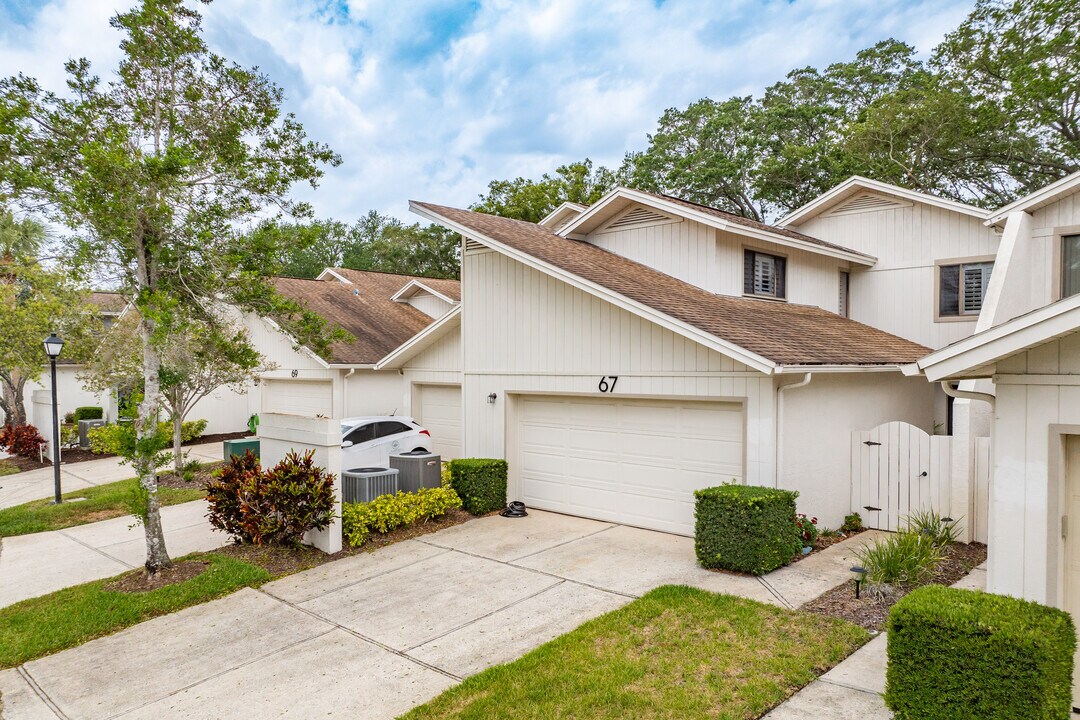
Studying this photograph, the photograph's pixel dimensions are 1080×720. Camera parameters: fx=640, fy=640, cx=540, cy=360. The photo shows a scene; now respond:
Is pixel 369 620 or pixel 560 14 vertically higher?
pixel 560 14

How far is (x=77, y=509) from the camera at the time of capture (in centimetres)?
1241

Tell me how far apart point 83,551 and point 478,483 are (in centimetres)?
617

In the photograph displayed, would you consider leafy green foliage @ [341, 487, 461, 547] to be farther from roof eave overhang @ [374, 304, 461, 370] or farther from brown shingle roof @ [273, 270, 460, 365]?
brown shingle roof @ [273, 270, 460, 365]

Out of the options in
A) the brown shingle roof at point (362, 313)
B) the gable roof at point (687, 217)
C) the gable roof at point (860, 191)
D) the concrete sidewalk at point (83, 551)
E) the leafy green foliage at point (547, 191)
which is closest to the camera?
the concrete sidewalk at point (83, 551)

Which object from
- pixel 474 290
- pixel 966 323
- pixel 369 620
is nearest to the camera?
pixel 369 620

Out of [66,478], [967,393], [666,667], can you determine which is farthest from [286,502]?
[66,478]

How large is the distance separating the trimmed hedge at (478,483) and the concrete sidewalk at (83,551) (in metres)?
3.86

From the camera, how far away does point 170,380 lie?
29.2 feet

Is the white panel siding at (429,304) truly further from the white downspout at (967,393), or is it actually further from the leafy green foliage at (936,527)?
the white downspout at (967,393)

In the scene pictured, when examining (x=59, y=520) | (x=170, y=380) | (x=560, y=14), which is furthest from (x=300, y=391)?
(x=560, y=14)

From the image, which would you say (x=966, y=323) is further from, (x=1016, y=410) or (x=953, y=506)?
(x=1016, y=410)

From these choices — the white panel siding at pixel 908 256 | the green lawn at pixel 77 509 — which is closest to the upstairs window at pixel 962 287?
→ the white panel siding at pixel 908 256

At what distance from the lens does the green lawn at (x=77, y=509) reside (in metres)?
11.4

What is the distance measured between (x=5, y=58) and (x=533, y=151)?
24.5 m
